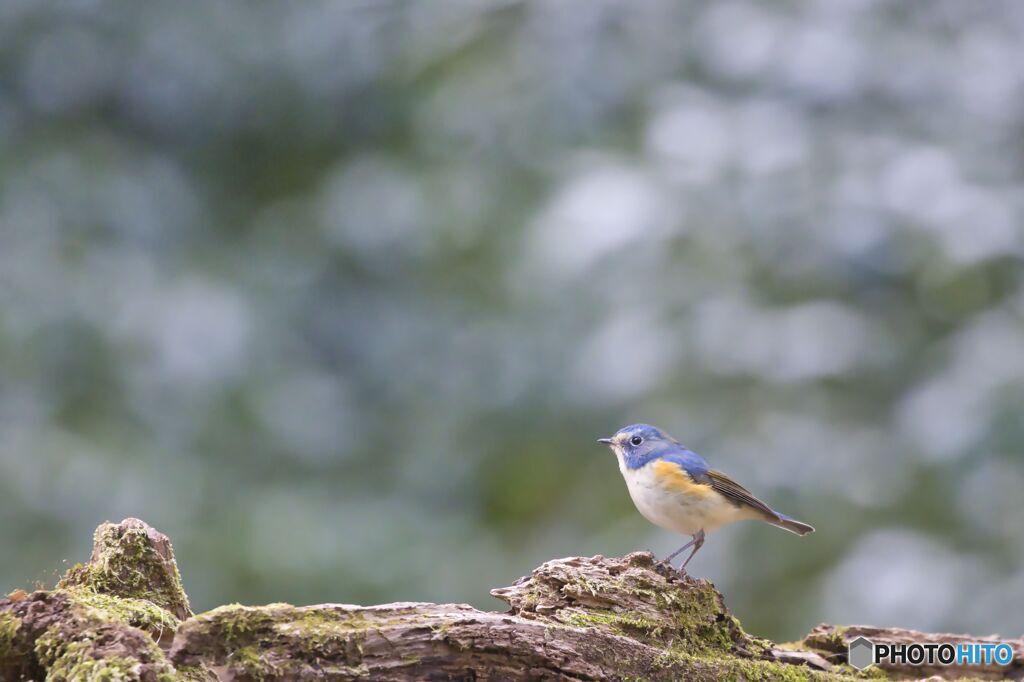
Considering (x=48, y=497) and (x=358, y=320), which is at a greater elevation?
(x=358, y=320)

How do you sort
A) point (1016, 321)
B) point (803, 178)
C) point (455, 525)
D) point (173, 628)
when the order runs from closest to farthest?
1. point (173, 628)
2. point (1016, 321)
3. point (803, 178)
4. point (455, 525)

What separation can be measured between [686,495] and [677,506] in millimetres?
45

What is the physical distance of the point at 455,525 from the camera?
5.74 meters

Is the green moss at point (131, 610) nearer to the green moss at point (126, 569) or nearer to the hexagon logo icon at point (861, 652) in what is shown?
the green moss at point (126, 569)

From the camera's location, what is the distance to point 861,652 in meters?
3.46

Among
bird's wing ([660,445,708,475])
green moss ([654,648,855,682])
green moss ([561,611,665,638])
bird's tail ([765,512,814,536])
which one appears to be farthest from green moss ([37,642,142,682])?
bird's tail ([765,512,814,536])

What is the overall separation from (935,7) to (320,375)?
3622mm

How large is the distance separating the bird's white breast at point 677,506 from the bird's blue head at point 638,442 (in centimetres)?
13

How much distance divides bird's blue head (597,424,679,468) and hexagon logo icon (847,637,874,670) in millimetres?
834

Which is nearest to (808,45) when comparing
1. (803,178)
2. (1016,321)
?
(803,178)

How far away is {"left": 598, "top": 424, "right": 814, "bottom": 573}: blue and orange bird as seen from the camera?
360 centimetres

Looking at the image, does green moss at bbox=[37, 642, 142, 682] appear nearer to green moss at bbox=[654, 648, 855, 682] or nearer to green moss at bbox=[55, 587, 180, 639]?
green moss at bbox=[55, 587, 180, 639]

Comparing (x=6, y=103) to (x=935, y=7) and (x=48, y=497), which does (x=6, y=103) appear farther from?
(x=935, y=7)

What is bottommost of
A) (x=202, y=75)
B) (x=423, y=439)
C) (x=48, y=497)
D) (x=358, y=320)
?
(x=48, y=497)
